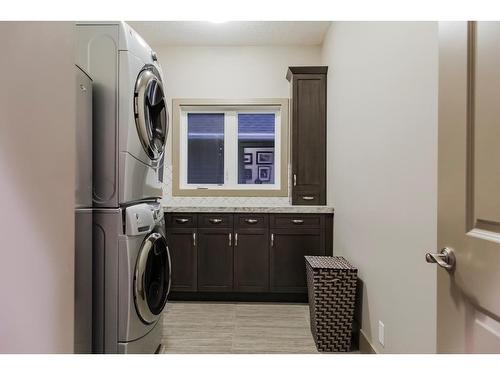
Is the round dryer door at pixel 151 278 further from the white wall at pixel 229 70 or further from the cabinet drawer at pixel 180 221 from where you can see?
the white wall at pixel 229 70

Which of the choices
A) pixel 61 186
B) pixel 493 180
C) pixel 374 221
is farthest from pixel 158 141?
pixel 493 180

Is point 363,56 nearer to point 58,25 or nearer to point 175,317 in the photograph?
point 58,25

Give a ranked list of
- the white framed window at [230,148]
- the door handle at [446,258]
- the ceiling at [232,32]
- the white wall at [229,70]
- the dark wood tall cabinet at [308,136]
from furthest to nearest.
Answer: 1. the white framed window at [230,148]
2. the white wall at [229,70]
3. the dark wood tall cabinet at [308,136]
4. the ceiling at [232,32]
5. the door handle at [446,258]

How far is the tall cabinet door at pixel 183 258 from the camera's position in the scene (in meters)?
3.21

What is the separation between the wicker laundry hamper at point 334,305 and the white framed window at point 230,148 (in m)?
1.78

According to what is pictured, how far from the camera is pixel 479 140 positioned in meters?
0.77

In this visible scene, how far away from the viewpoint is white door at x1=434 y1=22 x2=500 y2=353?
2.38 ft

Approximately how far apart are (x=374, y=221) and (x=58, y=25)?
186 cm

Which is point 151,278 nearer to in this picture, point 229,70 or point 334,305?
point 334,305

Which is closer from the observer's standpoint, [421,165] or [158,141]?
[421,165]

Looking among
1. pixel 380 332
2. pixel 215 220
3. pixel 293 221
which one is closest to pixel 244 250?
pixel 215 220

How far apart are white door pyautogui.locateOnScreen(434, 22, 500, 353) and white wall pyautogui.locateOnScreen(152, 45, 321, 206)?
2955mm

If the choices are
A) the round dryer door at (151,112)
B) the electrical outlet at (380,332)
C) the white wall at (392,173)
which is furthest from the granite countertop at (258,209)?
the electrical outlet at (380,332)

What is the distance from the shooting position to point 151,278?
1.90 meters
